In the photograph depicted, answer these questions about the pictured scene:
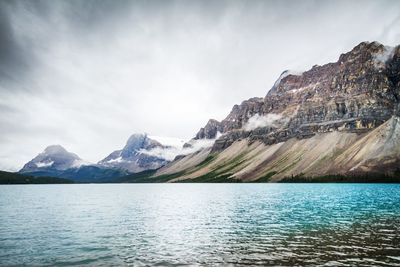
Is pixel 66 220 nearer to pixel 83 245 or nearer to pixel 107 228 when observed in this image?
pixel 107 228

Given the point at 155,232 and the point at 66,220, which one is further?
the point at 66,220

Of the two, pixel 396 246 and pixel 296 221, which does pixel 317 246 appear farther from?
pixel 296 221

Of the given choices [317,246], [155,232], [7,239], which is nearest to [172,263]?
[317,246]

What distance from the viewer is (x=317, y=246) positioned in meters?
33.7

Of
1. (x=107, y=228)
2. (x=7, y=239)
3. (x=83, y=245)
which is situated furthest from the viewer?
(x=107, y=228)

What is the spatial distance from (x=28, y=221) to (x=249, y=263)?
153 ft

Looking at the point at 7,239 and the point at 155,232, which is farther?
the point at 155,232

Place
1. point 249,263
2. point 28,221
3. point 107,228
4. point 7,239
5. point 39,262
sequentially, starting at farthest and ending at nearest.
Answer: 1. point 28,221
2. point 107,228
3. point 7,239
4. point 39,262
5. point 249,263

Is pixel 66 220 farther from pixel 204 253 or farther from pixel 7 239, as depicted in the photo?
pixel 204 253

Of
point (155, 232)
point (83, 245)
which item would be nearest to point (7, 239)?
point (83, 245)

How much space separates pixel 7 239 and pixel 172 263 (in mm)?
24720

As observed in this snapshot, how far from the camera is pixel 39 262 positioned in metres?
29.8

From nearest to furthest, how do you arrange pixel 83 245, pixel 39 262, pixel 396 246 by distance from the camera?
pixel 39 262
pixel 396 246
pixel 83 245

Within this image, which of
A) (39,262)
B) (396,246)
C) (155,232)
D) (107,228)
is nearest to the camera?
(39,262)
